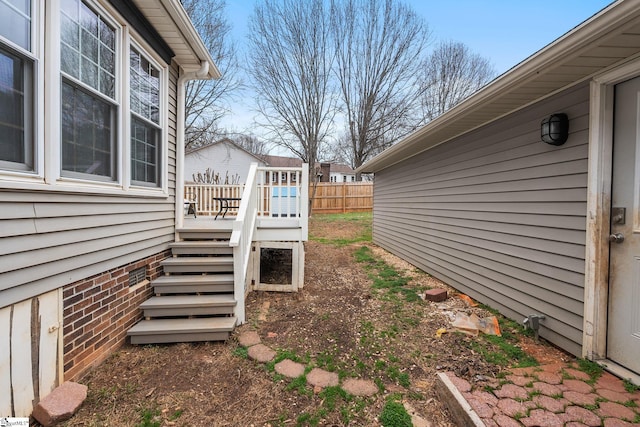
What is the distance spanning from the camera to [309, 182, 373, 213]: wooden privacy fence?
17109mm

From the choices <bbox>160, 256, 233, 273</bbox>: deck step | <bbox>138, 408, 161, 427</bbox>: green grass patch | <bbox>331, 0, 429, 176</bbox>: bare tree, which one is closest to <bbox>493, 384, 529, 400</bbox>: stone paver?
<bbox>138, 408, 161, 427</bbox>: green grass patch

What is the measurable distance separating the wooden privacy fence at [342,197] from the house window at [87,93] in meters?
14.1

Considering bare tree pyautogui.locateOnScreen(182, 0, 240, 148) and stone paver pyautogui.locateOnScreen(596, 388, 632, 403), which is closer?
stone paver pyautogui.locateOnScreen(596, 388, 632, 403)

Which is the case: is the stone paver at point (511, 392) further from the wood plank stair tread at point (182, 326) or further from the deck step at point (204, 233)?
the deck step at point (204, 233)

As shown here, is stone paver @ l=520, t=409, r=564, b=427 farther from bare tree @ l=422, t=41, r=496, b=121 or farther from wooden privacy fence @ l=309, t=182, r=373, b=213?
bare tree @ l=422, t=41, r=496, b=121

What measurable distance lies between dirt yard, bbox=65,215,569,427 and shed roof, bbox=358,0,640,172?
8.05 feet

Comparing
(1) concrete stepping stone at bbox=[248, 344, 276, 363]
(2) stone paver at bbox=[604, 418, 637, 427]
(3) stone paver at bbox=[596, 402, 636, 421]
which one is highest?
(3) stone paver at bbox=[596, 402, 636, 421]

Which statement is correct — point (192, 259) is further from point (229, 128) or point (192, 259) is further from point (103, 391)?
point (229, 128)

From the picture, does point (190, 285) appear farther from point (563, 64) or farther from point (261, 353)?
point (563, 64)

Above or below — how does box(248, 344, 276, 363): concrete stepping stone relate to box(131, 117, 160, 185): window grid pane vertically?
below

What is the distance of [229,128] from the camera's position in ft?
54.3

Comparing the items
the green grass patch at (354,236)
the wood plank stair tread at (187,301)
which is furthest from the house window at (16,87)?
the green grass patch at (354,236)

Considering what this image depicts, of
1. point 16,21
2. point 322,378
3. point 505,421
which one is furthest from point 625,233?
point 16,21

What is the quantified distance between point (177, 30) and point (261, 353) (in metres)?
3.57
